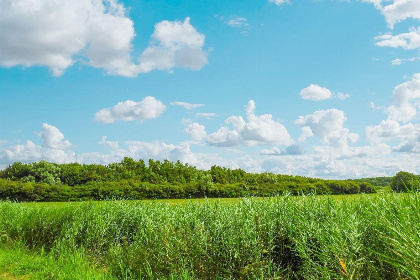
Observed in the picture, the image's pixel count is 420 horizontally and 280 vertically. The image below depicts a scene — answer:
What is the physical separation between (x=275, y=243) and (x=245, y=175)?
24.5 meters

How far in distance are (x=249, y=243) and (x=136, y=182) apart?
20.7 meters

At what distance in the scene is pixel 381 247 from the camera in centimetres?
358

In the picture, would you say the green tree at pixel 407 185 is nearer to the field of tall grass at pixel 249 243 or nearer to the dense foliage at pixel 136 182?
the field of tall grass at pixel 249 243

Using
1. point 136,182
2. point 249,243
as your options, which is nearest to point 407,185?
point 249,243

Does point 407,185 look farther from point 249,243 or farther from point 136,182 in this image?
point 136,182

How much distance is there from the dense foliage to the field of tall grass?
14238mm

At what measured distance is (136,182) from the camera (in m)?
24.2

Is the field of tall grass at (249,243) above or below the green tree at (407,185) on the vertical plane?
below

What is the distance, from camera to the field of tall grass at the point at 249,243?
11.1 feet

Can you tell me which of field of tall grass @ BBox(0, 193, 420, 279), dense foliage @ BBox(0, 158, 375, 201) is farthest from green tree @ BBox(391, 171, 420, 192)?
dense foliage @ BBox(0, 158, 375, 201)

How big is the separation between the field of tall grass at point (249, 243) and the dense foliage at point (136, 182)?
46.7 feet

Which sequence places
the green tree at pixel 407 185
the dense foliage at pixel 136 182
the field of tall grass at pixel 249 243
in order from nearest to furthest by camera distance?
the field of tall grass at pixel 249 243 → the green tree at pixel 407 185 → the dense foliage at pixel 136 182

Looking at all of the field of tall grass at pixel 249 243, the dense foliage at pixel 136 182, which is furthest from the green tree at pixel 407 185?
the dense foliage at pixel 136 182

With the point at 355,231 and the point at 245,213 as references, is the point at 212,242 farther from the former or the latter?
the point at 355,231
